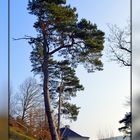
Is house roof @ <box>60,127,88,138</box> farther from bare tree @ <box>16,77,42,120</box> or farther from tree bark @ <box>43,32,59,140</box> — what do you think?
bare tree @ <box>16,77,42,120</box>

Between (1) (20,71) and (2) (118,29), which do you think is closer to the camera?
(2) (118,29)

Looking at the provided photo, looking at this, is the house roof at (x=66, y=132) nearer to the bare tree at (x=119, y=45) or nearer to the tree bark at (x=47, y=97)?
the tree bark at (x=47, y=97)

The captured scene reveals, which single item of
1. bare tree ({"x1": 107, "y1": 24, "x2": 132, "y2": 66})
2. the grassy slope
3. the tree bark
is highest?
bare tree ({"x1": 107, "y1": 24, "x2": 132, "y2": 66})

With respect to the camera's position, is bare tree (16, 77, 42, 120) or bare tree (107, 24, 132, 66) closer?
bare tree (107, 24, 132, 66)

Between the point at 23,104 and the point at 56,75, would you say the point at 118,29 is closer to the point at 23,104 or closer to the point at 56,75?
the point at 56,75

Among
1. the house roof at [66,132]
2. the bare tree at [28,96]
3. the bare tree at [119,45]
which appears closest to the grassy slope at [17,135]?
the bare tree at [28,96]

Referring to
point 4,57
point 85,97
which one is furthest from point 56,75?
point 4,57

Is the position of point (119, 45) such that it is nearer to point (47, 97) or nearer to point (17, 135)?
point (47, 97)

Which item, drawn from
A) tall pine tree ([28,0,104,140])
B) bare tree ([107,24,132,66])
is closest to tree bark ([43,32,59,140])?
tall pine tree ([28,0,104,140])
